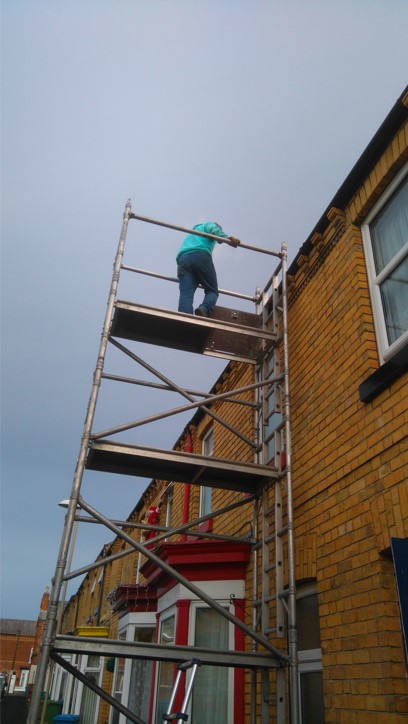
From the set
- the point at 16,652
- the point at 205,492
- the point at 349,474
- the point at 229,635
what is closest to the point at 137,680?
the point at 205,492

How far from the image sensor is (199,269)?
7.21 meters

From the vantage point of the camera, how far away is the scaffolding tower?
464 centimetres

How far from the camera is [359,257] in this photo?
18.0ft

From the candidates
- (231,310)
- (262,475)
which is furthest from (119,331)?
(262,475)

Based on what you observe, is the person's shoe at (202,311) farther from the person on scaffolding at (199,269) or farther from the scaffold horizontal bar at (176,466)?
the scaffold horizontal bar at (176,466)

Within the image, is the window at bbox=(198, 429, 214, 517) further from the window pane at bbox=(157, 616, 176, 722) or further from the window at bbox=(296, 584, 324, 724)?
the window at bbox=(296, 584, 324, 724)

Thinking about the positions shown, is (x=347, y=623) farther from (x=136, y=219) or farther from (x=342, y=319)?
(x=136, y=219)

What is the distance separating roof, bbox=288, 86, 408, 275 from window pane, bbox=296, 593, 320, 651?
12.0 feet

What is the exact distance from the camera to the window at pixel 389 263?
485cm

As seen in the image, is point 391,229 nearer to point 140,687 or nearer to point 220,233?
point 220,233

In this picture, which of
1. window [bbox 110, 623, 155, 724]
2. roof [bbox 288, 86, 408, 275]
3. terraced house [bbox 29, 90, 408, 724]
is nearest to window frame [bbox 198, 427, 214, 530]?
terraced house [bbox 29, 90, 408, 724]

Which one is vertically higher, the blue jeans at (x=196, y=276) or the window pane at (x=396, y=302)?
the blue jeans at (x=196, y=276)

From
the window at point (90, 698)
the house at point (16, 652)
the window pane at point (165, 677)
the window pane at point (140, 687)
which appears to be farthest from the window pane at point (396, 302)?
the house at point (16, 652)

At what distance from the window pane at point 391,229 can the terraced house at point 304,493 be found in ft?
0.07
